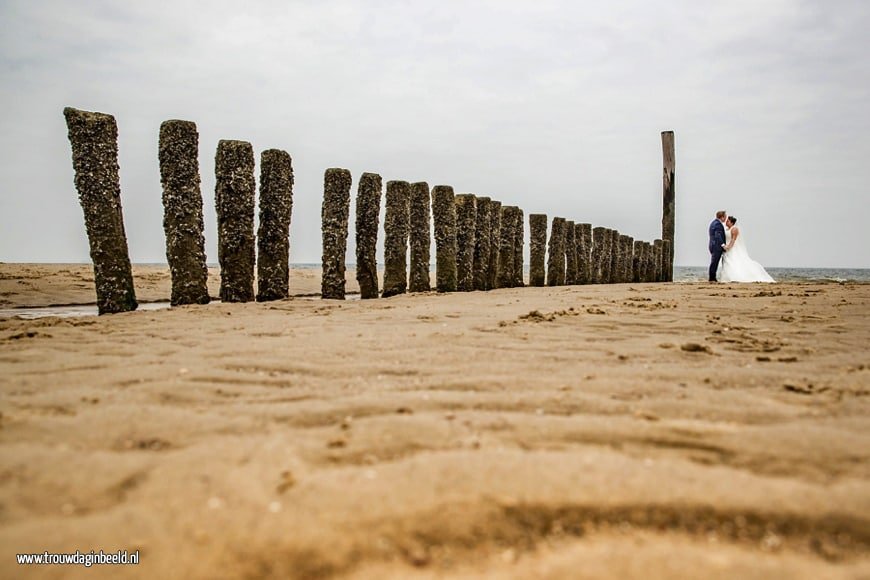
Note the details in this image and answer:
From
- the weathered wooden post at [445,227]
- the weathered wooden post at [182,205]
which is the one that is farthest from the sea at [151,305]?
the weathered wooden post at [445,227]

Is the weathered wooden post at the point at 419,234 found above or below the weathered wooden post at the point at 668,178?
below

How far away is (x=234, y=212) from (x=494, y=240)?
542 cm

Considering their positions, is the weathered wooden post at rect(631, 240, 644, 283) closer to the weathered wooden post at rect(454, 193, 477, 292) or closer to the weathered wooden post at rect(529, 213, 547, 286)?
the weathered wooden post at rect(529, 213, 547, 286)

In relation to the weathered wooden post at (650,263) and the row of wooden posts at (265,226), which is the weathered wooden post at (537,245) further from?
the weathered wooden post at (650,263)

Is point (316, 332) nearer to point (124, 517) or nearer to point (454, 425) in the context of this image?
point (454, 425)

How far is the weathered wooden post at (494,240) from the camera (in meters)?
11.2

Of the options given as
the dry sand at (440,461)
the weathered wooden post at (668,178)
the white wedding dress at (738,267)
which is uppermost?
the weathered wooden post at (668,178)

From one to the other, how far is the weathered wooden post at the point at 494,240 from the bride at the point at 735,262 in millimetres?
6222

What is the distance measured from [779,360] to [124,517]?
10.6 feet

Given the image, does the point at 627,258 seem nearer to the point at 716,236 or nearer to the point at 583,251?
the point at 583,251

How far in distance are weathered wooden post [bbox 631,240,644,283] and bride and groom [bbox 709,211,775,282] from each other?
5.28 m

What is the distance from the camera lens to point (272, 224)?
7680 mm

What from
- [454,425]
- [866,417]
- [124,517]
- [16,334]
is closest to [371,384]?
[454,425]

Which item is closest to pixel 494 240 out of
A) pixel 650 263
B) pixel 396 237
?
pixel 396 237
